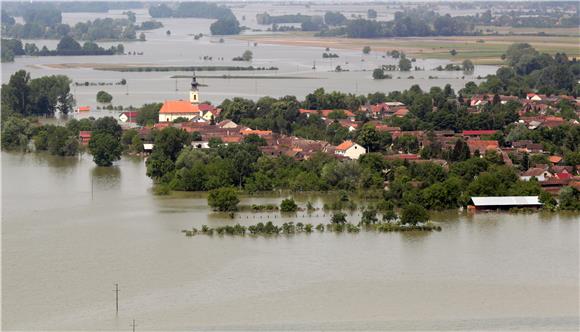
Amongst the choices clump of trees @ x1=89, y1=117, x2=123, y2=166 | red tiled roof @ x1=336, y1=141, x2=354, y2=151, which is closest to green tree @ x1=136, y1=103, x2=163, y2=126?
clump of trees @ x1=89, y1=117, x2=123, y2=166

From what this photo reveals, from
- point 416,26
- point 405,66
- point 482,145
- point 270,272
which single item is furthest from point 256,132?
point 416,26

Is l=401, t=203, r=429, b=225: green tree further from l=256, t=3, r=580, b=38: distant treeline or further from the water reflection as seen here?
l=256, t=3, r=580, b=38: distant treeline

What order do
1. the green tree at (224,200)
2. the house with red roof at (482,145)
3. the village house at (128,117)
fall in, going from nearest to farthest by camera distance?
the green tree at (224,200) < the house with red roof at (482,145) < the village house at (128,117)

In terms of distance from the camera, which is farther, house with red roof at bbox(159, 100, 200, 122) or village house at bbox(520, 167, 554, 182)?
house with red roof at bbox(159, 100, 200, 122)

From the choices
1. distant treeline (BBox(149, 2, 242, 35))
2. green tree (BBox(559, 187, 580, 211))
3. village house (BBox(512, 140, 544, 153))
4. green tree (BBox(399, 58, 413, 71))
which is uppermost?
distant treeline (BBox(149, 2, 242, 35))

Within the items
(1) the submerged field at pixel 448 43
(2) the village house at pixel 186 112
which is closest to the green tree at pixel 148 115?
(2) the village house at pixel 186 112

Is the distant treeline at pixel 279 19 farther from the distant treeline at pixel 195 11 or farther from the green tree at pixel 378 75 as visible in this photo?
the green tree at pixel 378 75

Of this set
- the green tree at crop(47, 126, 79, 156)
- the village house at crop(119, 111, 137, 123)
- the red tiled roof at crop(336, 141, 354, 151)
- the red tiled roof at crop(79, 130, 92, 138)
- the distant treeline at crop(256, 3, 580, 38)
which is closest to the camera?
the red tiled roof at crop(336, 141, 354, 151)

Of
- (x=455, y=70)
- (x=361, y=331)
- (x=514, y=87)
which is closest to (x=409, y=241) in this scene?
(x=361, y=331)
